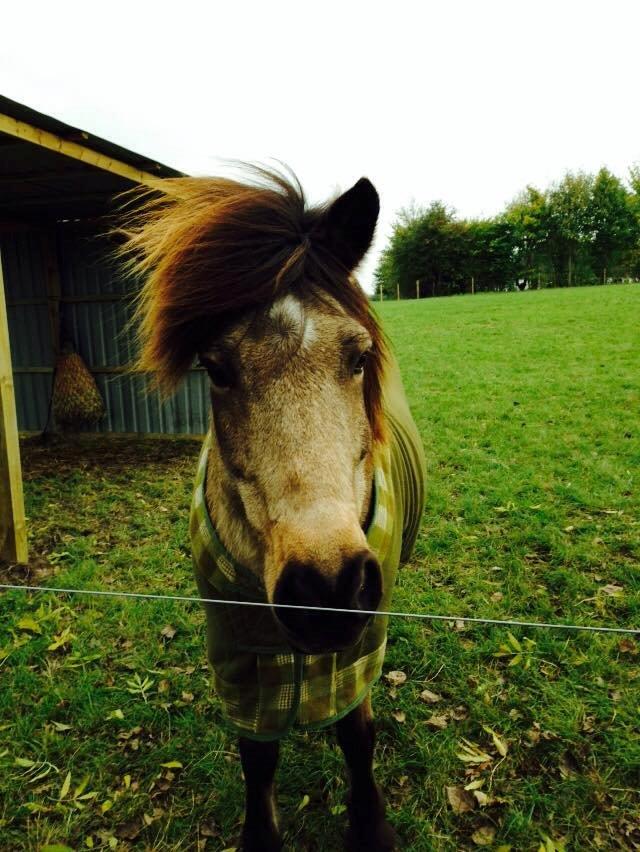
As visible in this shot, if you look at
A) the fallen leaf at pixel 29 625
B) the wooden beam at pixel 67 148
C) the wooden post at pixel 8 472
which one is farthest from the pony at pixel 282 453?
the wooden post at pixel 8 472

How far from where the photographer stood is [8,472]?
159 inches

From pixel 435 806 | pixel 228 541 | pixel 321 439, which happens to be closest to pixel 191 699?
pixel 435 806

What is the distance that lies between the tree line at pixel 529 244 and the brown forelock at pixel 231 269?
37.9 metres

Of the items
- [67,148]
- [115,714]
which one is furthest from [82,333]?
[115,714]

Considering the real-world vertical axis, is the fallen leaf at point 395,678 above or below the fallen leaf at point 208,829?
above

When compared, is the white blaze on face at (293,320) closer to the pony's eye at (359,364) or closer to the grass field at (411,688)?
the pony's eye at (359,364)

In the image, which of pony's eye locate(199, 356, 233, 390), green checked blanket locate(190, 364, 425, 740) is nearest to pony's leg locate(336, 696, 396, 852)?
green checked blanket locate(190, 364, 425, 740)

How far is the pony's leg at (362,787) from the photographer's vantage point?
79.7 inches

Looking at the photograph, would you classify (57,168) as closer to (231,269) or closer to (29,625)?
(29,625)

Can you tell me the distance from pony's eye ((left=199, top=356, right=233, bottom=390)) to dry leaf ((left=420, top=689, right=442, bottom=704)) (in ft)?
7.32

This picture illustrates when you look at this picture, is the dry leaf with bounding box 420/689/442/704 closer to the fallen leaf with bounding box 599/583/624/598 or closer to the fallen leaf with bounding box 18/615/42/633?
the fallen leaf with bounding box 599/583/624/598

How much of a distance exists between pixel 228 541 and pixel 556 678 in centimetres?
226

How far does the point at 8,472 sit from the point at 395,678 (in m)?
3.34

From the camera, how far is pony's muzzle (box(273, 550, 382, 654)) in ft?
3.51
